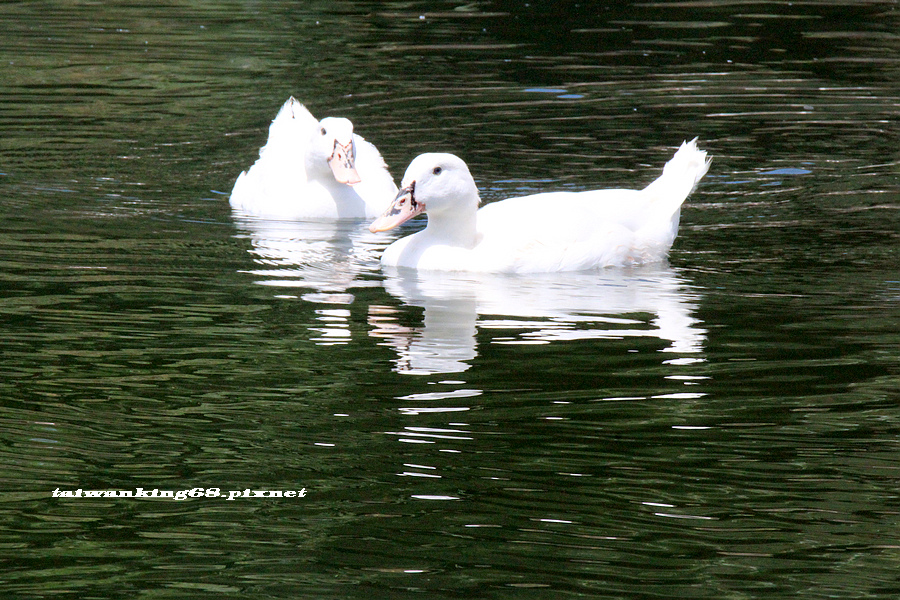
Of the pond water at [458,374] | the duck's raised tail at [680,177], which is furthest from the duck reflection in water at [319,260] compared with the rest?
the duck's raised tail at [680,177]

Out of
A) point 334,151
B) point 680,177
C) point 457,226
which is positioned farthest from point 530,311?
point 334,151

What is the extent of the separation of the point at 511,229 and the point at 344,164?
2718mm

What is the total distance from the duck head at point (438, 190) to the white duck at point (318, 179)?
2081 mm

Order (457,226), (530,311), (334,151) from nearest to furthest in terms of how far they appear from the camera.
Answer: (530,311) < (457,226) < (334,151)

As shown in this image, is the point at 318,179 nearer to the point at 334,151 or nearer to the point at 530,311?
the point at 334,151

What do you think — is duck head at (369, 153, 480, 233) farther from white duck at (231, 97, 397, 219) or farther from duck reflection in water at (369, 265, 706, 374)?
white duck at (231, 97, 397, 219)

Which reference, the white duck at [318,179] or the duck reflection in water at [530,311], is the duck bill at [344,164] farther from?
Result: the duck reflection in water at [530,311]

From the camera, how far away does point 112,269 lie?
30.3 feet

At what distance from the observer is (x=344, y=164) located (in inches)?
466

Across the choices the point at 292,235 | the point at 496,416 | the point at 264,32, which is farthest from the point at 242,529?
the point at 264,32

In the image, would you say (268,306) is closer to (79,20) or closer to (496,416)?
(496,416)

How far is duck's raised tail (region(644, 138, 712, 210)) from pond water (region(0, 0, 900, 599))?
1.32ft

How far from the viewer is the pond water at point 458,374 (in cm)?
491

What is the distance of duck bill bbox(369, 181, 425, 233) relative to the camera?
382 inches
